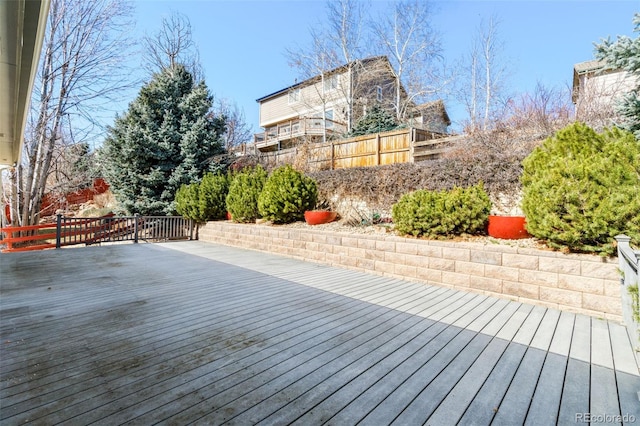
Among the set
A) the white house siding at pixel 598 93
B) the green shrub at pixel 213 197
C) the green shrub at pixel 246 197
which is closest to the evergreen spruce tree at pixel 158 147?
the green shrub at pixel 213 197

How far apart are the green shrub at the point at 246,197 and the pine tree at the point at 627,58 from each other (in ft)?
25.3

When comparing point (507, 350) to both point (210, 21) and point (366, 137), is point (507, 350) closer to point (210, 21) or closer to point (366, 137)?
point (366, 137)

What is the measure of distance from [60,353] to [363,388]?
2.35m

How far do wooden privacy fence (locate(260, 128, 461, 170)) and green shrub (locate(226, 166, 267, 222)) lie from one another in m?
2.33

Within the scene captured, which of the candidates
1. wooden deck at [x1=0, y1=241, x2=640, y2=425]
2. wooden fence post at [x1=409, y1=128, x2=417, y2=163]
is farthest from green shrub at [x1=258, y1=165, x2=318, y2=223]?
wooden deck at [x1=0, y1=241, x2=640, y2=425]

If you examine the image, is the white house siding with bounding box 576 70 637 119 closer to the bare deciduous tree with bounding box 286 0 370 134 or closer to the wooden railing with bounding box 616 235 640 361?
the wooden railing with bounding box 616 235 640 361

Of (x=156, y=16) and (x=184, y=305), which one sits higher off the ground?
(x=156, y=16)

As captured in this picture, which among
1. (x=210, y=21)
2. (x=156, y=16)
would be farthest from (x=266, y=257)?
(x=156, y=16)

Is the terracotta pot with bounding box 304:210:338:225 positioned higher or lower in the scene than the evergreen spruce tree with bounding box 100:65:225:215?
lower

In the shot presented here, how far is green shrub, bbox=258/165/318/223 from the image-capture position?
7.70 meters

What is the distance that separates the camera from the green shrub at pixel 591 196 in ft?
10.7

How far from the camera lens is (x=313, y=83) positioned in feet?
60.8

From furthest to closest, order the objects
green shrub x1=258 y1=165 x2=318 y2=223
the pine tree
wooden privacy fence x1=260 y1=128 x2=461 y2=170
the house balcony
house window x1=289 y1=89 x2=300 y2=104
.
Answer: house window x1=289 y1=89 x2=300 y2=104, the house balcony, wooden privacy fence x1=260 y1=128 x2=461 y2=170, green shrub x1=258 y1=165 x2=318 y2=223, the pine tree

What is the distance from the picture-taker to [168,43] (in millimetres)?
14789
